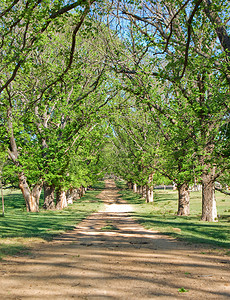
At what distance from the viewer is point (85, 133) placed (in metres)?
22.9

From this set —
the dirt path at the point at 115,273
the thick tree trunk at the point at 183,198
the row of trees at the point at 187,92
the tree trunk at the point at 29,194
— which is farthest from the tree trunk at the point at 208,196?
the tree trunk at the point at 29,194

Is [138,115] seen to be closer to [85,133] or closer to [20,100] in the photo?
[85,133]

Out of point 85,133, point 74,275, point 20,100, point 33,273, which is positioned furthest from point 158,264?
point 20,100

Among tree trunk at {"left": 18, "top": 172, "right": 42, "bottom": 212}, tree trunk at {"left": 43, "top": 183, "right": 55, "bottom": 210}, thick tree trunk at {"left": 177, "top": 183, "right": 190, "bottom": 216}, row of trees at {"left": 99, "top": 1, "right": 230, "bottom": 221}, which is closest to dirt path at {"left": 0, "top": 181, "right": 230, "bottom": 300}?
row of trees at {"left": 99, "top": 1, "right": 230, "bottom": 221}

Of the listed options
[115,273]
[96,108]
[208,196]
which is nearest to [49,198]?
[96,108]

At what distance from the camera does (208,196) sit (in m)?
17.8

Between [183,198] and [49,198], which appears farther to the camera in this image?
[49,198]

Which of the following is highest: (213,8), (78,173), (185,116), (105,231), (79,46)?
(79,46)

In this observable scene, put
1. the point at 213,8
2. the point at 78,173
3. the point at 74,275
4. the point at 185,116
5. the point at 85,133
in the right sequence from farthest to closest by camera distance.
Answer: the point at 78,173 → the point at 85,133 → the point at 185,116 → the point at 213,8 → the point at 74,275

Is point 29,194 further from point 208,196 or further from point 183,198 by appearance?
point 208,196

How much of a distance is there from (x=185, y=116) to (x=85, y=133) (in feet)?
27.3

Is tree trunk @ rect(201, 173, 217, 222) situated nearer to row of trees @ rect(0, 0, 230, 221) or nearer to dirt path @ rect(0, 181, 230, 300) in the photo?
row of trees @ rect(0, 0, 230, 221)

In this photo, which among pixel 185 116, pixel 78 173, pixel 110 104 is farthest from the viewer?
pixel 78 173

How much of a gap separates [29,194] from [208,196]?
1164cm
